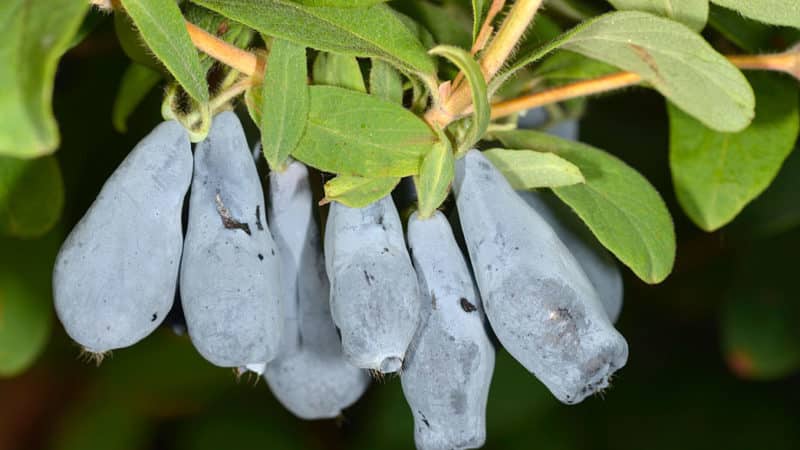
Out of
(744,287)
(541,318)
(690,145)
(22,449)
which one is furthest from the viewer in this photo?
(22,449)

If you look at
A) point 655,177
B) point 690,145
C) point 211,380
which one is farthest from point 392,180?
point 211,380

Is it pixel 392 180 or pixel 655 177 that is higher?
pixel 392 180

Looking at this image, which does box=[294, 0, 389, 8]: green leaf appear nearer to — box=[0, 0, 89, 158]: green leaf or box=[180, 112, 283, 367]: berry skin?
box=[180, 112, 283, 367]: berry skin

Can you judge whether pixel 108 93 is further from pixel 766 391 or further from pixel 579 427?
pixel 766 391

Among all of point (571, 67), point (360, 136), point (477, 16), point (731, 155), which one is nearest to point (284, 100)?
point (360, 136)

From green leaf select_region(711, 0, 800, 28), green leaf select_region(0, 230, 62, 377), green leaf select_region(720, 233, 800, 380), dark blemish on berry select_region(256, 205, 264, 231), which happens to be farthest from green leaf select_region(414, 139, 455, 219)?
green leaf select_region(720, 233, 800, 380)

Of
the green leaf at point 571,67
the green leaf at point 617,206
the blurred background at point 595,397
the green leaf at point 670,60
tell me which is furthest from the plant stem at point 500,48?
the blurred background at point 595,397

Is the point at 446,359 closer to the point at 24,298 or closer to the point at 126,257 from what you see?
the point at 126,257
